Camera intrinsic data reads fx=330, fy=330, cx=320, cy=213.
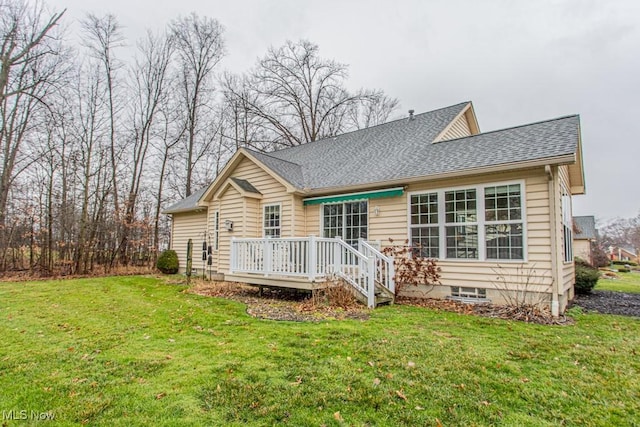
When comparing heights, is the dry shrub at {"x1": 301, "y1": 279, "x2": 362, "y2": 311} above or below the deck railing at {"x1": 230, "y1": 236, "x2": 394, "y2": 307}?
below

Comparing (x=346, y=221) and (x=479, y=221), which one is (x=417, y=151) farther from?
(x=479, y=221)

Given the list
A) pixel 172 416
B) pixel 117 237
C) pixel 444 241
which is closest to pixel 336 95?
pixel 117 237

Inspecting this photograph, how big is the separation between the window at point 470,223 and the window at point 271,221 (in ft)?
14.7

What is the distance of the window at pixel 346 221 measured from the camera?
32.0 ft

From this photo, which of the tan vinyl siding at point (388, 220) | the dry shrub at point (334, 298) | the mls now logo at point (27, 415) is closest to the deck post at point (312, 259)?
the dry shrub at point (334, 298)

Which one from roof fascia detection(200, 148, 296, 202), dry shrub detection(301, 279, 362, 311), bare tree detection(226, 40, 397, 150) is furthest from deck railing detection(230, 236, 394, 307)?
bare tree detection(226, 40, 397, 150)

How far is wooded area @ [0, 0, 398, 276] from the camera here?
14039mm

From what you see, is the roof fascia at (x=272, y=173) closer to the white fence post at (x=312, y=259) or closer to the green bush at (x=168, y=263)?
the white fence post at (x=312, y=259)

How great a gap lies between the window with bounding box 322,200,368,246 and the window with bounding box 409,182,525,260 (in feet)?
5.01

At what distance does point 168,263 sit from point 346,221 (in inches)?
392

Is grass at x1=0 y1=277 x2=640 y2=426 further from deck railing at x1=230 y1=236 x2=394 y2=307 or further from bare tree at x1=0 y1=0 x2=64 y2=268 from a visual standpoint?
bare tree at x1=0 y1=0 x2=64 y2=268

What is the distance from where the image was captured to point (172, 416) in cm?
283

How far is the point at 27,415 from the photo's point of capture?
9.31 ft

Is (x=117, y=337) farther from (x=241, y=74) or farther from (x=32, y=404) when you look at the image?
(x=241, y=74)
